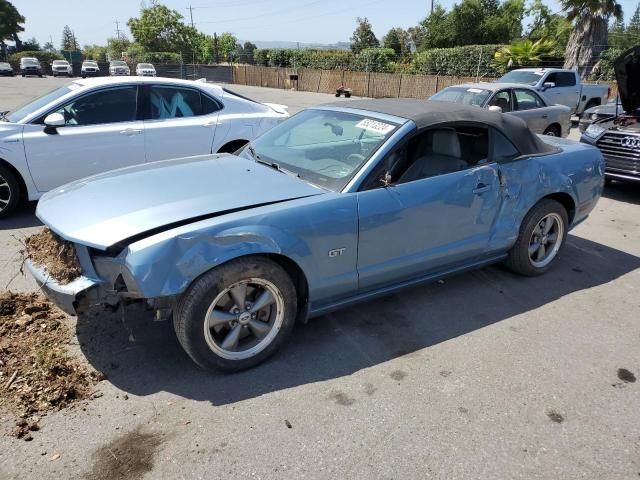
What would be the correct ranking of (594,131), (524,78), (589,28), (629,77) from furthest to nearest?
(589,28), (524,78), (594,131), (629,77)

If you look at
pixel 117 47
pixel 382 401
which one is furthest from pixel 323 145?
pixel 117 47

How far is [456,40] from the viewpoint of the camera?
162 feet

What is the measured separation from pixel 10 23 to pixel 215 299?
9579 centimetres

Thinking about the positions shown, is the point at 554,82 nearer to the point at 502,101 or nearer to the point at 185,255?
the point at 502,101

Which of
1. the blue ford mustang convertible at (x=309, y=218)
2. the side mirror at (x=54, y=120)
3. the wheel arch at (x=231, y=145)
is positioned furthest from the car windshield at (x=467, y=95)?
the side mirror at (x=54, y=120)

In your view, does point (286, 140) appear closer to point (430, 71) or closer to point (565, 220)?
point (565, 220)

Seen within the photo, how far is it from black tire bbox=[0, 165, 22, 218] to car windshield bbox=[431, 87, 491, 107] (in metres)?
7.25

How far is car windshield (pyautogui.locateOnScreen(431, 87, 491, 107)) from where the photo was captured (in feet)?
31.6

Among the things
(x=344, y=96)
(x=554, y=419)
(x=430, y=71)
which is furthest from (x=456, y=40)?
(x=554, y=419)

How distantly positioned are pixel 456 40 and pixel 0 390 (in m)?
53.1

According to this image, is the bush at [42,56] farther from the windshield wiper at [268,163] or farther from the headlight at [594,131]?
the windshield wiper at [268,163]

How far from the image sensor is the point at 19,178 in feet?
18.7

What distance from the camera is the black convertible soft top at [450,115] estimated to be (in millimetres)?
3732

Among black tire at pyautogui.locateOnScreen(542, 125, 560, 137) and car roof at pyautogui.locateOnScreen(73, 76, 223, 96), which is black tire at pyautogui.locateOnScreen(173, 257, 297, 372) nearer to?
car roof at pyautogui.locateOnScreen(73, 76, 223, 96)
